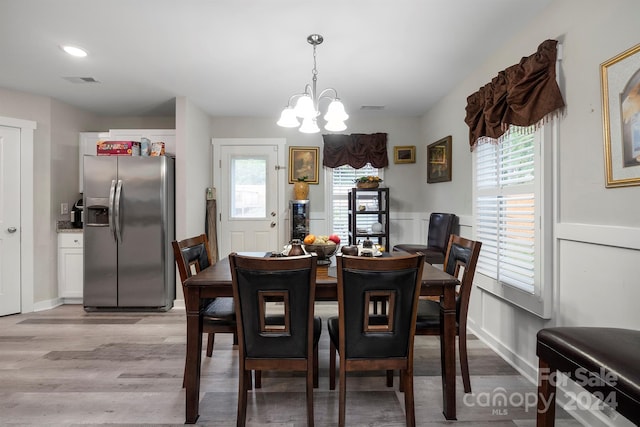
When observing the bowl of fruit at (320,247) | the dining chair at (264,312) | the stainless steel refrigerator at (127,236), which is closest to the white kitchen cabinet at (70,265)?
the stainless steel refrigerator at (127,236)

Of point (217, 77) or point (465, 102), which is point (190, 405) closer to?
point (217, 77)

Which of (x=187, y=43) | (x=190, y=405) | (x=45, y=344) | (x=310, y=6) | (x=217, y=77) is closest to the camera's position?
(x=190, y=405)

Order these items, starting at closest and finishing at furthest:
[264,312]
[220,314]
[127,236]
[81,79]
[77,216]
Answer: [264,312] < [220,314] < [81,79] < [127,236] < [77,216]

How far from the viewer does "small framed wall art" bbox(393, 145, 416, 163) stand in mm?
4742

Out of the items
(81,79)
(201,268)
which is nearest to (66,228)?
(81,79)

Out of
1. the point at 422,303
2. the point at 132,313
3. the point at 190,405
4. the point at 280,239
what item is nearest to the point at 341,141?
the point at 280,239

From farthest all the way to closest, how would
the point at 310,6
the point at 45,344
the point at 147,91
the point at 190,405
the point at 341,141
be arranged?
1. the point at 341,141
2. the point at 147,91
3. the point at 45,344
4. the point at 310,6
5. the point at 190,405

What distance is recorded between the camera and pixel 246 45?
261 cm

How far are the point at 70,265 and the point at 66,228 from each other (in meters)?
0.46

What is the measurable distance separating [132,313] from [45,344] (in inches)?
35.7

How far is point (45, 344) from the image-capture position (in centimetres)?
285

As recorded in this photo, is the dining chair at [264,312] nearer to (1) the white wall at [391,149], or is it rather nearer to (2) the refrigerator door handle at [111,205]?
(2) the refrigerator door handle at [111,205]

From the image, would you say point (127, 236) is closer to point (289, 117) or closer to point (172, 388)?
point (172, 388)

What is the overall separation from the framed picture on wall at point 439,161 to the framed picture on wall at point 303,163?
1552 mm
